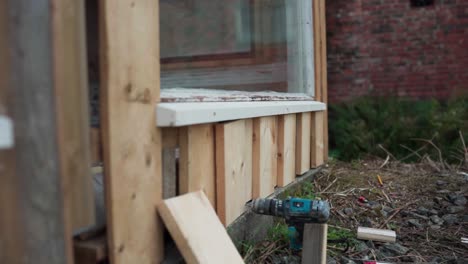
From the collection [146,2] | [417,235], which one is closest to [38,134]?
[146,2]

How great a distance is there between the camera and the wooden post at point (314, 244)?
6.77 ft

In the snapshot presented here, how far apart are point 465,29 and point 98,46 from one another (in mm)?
6630

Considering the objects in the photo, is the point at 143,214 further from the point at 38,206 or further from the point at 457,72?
the point at 457,72

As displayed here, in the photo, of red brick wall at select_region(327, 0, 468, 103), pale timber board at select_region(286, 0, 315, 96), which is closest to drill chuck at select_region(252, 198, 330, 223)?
pale timber board at select_region(286, 0, 315, 96)

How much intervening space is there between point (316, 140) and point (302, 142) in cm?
47

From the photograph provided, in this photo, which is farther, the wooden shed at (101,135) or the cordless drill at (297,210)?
the cordless drill at (297,210)

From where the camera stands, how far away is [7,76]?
3.53 feet

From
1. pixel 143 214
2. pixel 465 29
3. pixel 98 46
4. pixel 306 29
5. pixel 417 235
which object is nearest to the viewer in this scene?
pixel 98 46

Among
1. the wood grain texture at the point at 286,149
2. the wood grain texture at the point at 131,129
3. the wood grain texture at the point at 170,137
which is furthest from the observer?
the wood grain texture at the point at 286,149

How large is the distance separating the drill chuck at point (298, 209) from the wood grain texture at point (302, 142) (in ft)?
4.26

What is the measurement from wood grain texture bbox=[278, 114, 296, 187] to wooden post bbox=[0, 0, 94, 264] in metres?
1.90

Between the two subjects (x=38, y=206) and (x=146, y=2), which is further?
(x=146, y=2)

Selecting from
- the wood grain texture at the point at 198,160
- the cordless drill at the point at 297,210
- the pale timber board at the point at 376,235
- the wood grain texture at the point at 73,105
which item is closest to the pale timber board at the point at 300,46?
the pale timber board at the point at 376,235

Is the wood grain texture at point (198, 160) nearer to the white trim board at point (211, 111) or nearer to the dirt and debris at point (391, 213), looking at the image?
the white trim board at point (211, 111)
